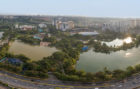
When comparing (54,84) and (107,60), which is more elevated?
(107,60)

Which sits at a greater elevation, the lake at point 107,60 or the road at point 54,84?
the lake at point 107,60

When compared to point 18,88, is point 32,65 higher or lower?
higher

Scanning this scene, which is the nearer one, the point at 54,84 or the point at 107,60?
the point at 54,84

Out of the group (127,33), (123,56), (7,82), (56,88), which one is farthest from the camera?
(127,33)

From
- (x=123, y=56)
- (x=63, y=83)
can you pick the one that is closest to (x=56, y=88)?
(x=63, y=83)

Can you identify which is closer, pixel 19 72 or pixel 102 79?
pixel 102 79

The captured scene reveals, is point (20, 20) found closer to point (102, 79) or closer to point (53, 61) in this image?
point (53, 61)

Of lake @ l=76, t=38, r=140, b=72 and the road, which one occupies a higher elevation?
lake @ l=76, t=38, r=140, b=72

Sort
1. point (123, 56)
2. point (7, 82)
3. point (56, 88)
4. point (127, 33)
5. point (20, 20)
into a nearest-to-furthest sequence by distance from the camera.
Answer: point (56, 88) < point (7, 82) < point (123, 56) < point (127, 33) < point (20, 20)

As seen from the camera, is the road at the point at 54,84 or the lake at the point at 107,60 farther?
the lake at the point at 107,60

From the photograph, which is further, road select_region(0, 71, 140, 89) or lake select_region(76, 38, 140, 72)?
lake select_region(76, 38, 140, 72)

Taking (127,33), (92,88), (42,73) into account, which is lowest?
(92,88)
